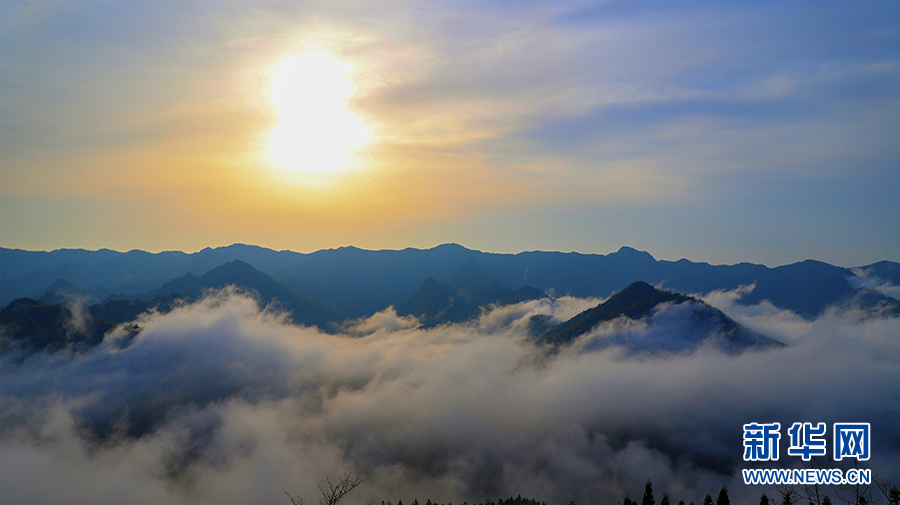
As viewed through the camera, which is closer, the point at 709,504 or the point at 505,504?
the point at 709,504

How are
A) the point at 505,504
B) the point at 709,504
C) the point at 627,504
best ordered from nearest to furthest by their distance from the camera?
the point at 709,504
the point at 627,504
the point at 505,504

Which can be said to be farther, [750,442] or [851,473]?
[750,442]

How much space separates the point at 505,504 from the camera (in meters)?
199

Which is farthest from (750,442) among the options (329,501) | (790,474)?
(329,501)

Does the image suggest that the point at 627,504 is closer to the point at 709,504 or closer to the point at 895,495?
the point at 709,504

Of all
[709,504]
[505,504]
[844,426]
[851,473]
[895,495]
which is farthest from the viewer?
[505,504]

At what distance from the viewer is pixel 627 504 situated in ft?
443

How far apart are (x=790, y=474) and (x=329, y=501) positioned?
231 ft

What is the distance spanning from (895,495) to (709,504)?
89.4 metres

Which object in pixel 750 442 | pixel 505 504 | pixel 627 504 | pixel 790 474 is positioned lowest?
pixel 505 504

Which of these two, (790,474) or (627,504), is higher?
(790,474)

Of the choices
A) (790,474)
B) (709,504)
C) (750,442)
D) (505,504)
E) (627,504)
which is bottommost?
(505,504)

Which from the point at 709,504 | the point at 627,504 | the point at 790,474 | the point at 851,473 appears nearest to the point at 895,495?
the point at 851,473

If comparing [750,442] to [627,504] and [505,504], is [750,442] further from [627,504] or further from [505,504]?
[505,504]
